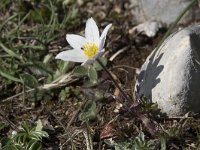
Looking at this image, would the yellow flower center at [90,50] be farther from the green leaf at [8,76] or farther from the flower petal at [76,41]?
the green leaf at [8,76]

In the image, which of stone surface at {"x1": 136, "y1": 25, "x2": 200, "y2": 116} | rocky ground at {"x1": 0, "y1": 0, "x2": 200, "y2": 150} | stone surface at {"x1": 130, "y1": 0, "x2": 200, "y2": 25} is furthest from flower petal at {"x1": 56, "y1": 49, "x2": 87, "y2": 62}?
stone surface at {"x1": 130, "y1": 0, "x2": 200, "y2": 25}

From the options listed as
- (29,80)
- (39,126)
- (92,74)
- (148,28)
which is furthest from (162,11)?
(39,126)

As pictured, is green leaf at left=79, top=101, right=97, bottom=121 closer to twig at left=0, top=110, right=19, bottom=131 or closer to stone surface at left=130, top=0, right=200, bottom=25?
twig at left=0, top=110, right=19, bottom=131

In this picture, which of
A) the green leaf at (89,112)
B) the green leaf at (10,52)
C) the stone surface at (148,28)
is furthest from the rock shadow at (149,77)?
the green leaf at (10,52)

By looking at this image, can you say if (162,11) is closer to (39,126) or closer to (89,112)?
(89,112)

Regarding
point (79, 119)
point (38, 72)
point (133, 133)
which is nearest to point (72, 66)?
point (38, 72)

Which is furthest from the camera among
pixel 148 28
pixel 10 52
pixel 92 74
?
pixel 148 28
